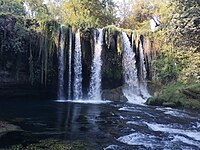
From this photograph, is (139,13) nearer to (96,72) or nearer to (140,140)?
(96,72)

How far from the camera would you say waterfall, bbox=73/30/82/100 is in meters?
22.1

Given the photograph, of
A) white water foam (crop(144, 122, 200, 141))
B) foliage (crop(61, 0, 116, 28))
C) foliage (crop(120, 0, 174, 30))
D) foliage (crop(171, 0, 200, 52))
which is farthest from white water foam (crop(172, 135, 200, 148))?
foliage (crop(120, 0, 174, 30))

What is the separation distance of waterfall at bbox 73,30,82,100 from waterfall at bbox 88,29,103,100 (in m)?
1.04

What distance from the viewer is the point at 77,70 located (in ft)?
74.1

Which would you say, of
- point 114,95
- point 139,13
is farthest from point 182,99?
point 139,13

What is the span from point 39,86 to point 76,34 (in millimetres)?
5200

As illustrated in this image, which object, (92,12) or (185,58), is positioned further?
(92,12)

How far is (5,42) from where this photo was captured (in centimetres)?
2028

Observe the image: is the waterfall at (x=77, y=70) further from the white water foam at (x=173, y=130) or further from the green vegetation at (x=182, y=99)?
the white water foam at (x=173, y=130)

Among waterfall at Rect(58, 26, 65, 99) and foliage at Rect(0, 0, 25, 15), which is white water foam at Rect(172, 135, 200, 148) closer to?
waterfall at Rect(58, 26, 65, 99)

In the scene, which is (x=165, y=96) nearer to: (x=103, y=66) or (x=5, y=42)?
(x=103, y=66)

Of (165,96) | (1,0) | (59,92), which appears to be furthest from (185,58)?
(1,0)

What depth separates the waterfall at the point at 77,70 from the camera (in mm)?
22125

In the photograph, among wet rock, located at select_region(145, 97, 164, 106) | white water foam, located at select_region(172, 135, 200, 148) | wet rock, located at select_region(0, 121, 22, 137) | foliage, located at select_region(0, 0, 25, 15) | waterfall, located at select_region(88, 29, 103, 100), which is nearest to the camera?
white water foam, located at select_region(172, 135, 200, 148)
